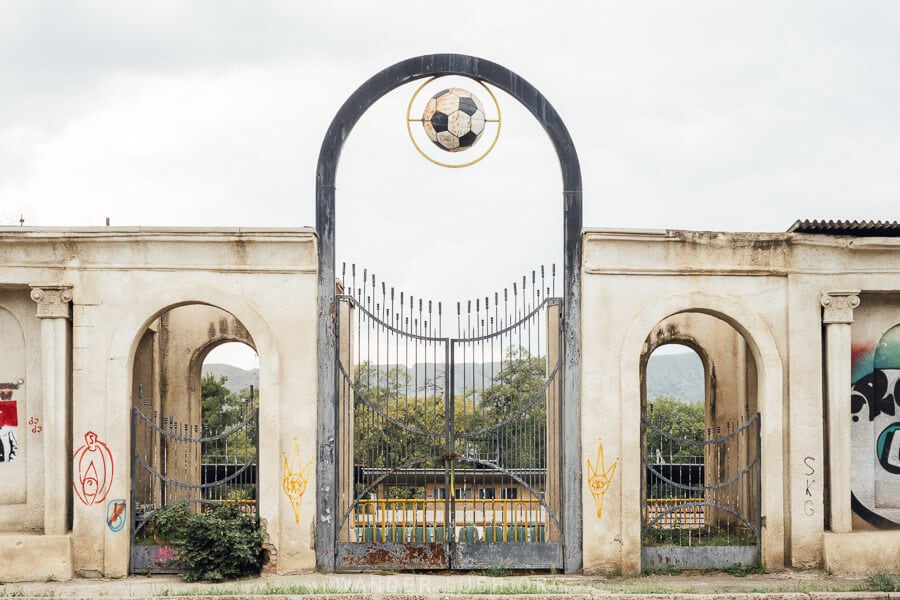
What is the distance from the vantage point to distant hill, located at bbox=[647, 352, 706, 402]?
16612 centimetres

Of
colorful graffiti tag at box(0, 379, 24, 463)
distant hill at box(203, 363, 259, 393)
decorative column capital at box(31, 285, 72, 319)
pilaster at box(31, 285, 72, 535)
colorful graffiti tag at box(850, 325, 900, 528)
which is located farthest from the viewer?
distant hill at box(203, 363, 259, 393)

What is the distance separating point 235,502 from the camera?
12.2m

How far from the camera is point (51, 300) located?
12.2m

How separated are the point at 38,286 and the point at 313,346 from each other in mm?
3509

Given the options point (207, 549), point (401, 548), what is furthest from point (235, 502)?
point (401, 548)

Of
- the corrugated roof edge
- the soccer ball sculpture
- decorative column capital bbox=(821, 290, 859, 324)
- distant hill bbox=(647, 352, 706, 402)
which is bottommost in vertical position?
distant hill bbox=(647, 352, 706, 402)

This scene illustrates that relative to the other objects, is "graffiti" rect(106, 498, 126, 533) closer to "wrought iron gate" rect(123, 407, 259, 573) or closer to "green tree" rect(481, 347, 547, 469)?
"wrought iron gate" rect(123, 407, 259, 573)

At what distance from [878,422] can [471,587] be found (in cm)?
606

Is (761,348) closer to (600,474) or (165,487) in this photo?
(600,474)

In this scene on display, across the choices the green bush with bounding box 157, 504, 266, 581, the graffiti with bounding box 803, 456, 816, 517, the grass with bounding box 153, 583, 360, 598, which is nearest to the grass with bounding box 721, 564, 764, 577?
the graffiti with bounding box 803, 456, 816, 517

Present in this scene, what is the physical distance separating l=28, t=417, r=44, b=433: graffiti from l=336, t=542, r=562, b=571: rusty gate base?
4.20 metres

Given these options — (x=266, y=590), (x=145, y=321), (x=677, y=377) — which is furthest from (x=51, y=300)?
(x=677, y=377)

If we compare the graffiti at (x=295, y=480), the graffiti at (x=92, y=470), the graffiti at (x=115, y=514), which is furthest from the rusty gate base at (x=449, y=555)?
the graffiti at (x=92, y=470)

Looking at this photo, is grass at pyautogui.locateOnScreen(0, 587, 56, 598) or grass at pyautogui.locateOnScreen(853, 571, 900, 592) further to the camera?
grass at pyautogui.locateOnScreen(853, 571, 900, 592)
